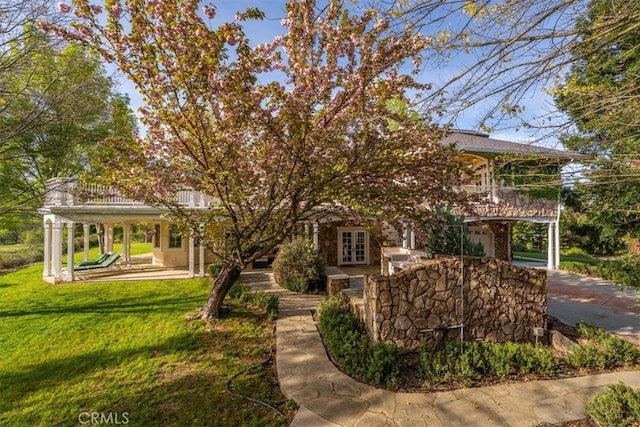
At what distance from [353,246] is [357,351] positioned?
10.1 m

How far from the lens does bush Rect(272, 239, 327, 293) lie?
884cm

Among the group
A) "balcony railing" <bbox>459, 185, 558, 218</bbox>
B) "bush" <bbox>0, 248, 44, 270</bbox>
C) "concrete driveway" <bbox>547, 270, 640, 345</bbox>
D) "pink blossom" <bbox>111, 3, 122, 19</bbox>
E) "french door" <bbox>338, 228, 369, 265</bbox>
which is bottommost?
"bush" <bbox>0, 248, 44, 270</bbox>

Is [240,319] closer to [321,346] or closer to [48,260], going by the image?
[321,346]

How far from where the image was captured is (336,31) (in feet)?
12.4

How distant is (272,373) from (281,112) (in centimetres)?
362

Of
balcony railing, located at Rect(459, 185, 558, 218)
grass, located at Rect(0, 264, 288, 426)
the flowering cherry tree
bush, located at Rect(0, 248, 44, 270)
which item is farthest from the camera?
bush, located at Rect(0, 248, 44, 270)

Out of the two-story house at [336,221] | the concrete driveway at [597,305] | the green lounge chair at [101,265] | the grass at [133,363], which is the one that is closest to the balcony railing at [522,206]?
the two-story house at [336,221]

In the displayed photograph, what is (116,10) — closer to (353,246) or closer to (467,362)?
(467,362)

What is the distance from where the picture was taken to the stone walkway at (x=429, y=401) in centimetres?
315

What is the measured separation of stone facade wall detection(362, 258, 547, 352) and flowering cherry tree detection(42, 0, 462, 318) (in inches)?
50.6

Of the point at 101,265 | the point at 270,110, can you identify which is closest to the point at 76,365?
the point at 270,110

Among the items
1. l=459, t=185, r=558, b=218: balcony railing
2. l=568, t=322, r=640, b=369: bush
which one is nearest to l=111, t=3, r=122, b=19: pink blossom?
l=568, t=322, r=640, b=369: bush

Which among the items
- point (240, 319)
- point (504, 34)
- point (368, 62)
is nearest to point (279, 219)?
point (240, 319)

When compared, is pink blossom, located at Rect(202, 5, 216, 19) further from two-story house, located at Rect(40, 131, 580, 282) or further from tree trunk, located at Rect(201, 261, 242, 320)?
two-story house, located at Rect(40, 131, 580, 282)
